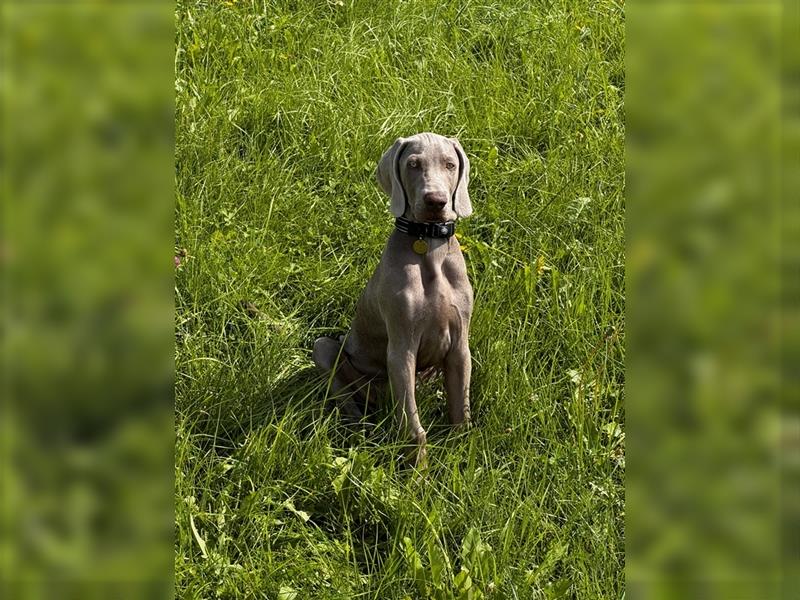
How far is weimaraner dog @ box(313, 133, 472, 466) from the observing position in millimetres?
3486

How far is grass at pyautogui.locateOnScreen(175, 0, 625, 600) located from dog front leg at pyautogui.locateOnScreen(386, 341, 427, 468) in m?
0.09

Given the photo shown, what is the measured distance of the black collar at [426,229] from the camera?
351 centimetres

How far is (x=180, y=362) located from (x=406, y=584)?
1.49 m

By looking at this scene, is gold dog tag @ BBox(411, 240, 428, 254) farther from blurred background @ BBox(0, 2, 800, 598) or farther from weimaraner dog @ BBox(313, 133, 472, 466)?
blurred background @ BBox(0, 2, 800, 598)

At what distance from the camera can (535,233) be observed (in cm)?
465

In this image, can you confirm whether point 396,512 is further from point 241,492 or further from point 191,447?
point 191,447

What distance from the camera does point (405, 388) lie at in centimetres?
360
